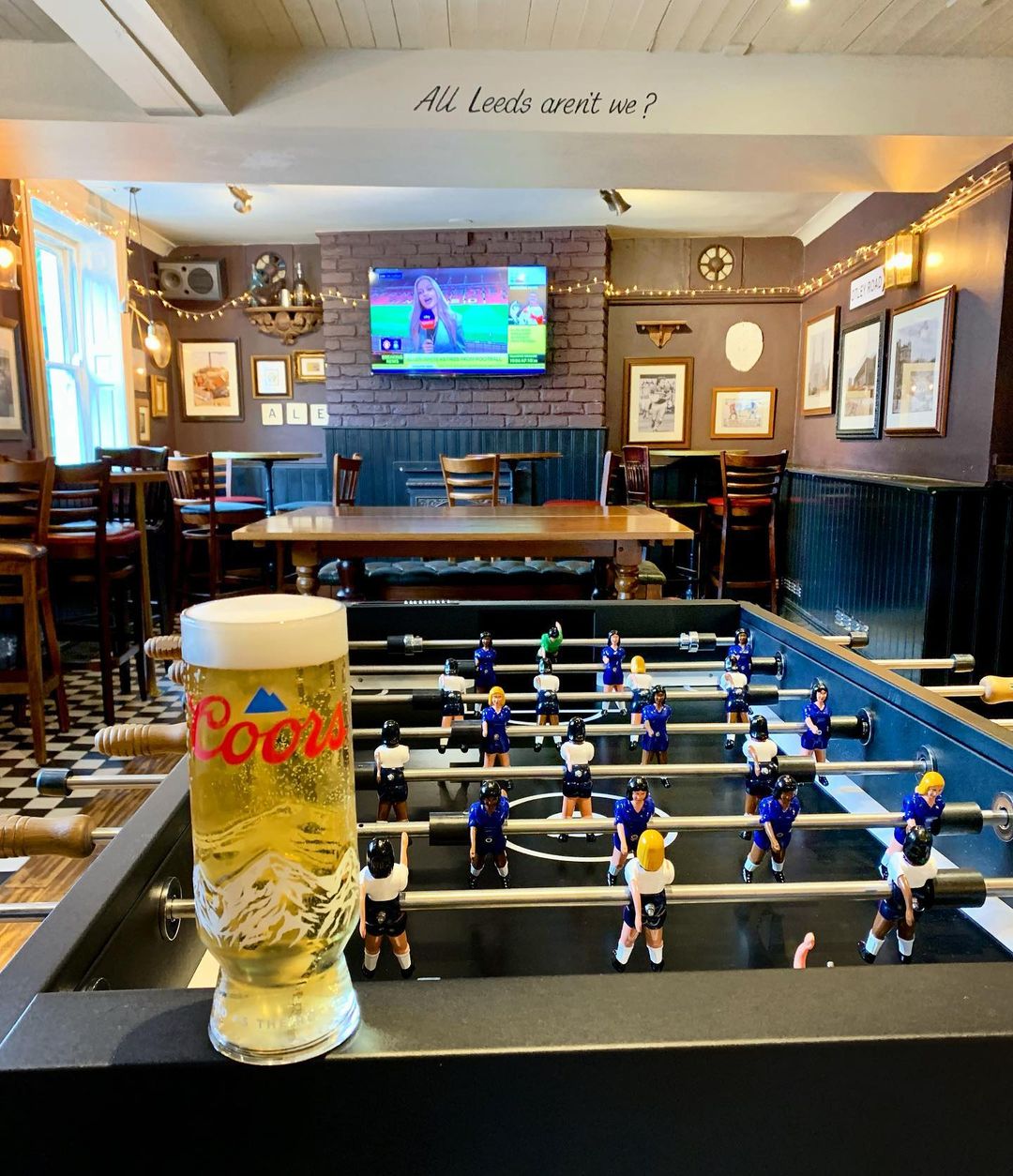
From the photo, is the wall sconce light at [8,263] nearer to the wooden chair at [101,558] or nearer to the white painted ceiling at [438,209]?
the white painted ceiling at [438,209]

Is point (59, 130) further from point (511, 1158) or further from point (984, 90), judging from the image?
point (511, 1158)

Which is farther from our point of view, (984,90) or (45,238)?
(45,238)

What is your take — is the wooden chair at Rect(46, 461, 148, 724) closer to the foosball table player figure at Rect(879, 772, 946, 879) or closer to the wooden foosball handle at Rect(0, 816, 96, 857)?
the wooden foosball handle at Rect(0, 816, 96, 857)

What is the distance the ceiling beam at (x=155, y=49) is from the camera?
9.18 ft

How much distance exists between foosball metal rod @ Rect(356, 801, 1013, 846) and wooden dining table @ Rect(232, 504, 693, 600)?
1890 millimetres

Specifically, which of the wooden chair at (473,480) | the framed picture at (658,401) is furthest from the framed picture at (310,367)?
the wooden chair at (473,480)

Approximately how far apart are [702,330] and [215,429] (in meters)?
4.25

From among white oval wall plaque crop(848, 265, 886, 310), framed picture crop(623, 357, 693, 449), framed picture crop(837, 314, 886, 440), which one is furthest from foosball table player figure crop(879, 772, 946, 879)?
framed picture crop(623, 357, 693, 449)

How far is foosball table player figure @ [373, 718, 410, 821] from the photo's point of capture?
0.93m

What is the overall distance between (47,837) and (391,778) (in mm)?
346

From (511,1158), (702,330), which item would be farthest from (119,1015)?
(702,330)

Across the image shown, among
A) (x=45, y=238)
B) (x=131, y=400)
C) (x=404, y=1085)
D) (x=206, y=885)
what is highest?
(x=45, y=238)

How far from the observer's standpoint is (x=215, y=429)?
23.3ft

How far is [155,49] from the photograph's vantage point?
9.98 feet
